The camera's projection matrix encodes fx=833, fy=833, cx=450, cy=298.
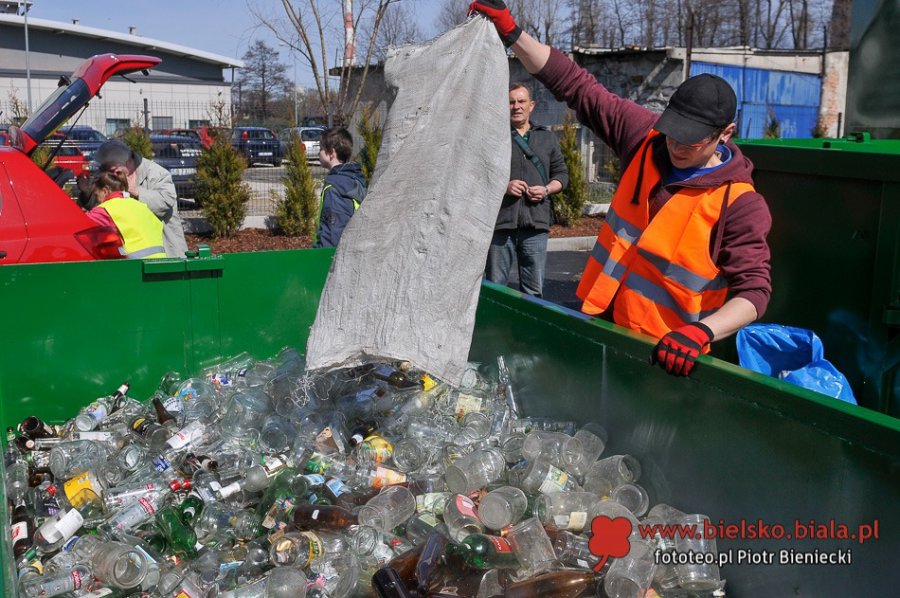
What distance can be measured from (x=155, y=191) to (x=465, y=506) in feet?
13.8

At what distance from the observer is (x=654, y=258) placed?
3260 mm

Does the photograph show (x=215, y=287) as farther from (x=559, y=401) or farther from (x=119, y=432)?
(x=559, y=401)

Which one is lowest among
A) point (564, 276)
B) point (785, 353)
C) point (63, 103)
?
point (564, 276)

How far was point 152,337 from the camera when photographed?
14.4 feet

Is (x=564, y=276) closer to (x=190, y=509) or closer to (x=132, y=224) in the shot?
(x=132, y=224)

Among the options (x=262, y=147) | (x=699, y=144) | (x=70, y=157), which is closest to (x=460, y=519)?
(x=699, y=144)

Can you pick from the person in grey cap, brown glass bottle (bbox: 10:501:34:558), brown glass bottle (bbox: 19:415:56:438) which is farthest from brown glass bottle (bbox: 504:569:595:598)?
the person in grey cap

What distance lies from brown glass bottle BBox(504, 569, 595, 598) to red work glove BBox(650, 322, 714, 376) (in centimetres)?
74

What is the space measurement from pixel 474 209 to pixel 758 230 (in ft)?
3.63

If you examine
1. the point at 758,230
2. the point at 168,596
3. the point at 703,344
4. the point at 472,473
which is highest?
the point at 758,230

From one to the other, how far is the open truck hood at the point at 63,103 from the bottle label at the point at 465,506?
4.51 meters

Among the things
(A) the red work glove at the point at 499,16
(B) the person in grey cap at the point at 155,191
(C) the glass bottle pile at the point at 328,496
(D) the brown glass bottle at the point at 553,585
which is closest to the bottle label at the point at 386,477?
(C) the glass bottle pile at the point at 328,496

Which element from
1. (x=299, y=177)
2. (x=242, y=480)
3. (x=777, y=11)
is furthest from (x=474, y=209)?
(x=777, y=11)

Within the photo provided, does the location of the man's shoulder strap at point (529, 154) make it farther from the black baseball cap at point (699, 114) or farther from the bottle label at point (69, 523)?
the bottle label at point (69, 523)
